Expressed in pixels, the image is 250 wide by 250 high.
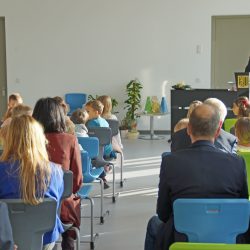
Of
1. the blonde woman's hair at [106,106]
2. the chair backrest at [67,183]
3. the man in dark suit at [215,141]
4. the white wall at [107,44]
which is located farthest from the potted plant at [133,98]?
the chair backrest at [67,183]

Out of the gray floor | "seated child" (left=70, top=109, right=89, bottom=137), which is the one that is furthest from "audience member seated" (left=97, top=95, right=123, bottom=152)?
"seated child" (left=70, top=109, right=89, bottom=137)

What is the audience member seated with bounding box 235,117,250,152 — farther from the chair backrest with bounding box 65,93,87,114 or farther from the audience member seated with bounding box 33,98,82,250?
the chair backrest with bounding box 65,93,87,114

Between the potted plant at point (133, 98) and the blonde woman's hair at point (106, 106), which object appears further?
the potted plant at point (133, 98)

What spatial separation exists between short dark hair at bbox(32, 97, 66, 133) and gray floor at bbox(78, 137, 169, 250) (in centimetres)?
116

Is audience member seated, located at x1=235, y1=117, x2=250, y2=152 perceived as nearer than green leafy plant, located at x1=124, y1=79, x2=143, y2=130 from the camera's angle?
Yes

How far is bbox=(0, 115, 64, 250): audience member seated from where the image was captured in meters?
2.64

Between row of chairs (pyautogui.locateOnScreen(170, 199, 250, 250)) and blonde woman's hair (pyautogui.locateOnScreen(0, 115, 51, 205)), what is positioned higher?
blonde woman's hair (pyautogui.locateOnScreen(0, 115, 51, 205))

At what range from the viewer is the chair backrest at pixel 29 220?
252 centimetres

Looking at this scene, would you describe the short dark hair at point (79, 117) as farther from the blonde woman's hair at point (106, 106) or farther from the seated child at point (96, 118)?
the blonde woman's hair at point (106, 106)

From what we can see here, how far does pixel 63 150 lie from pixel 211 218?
1414 mm

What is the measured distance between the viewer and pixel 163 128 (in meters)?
11.2

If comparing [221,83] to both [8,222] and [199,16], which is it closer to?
[199,16]

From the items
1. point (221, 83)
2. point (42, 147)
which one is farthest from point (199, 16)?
point (42, 147)

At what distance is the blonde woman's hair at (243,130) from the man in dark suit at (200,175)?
1607 mm
